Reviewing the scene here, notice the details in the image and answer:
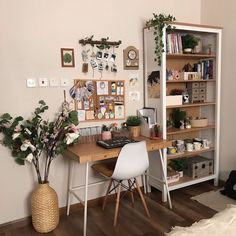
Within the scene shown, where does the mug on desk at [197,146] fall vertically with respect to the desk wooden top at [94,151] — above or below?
below

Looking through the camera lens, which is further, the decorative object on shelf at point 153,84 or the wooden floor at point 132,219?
the decorative object on shelf at point 153,84

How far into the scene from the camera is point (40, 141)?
2439 millimetres

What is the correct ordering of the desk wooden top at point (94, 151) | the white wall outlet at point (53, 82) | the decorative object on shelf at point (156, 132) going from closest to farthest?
the desk wooden top at point (94, 151) → the white wall outlet at point (53, 82) → the decorative object on shelf at point (156, 132)

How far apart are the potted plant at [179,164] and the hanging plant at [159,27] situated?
127cm

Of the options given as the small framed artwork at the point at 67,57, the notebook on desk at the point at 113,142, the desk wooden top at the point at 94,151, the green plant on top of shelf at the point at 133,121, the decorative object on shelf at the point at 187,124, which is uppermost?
the small framed artwork at the point at 67,57

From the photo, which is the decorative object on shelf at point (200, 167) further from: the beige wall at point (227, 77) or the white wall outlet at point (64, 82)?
the white wall outlet at point (64, 82)

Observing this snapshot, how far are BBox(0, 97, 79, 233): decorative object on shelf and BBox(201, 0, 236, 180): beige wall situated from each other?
6.47 ft

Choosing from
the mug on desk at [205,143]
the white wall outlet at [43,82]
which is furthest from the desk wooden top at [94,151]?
the mug on desk at [205,143]

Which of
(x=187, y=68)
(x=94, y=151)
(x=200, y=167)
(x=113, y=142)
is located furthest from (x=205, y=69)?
(x=94, y=151)

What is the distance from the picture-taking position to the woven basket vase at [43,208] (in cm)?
246

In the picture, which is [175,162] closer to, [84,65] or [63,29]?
[84,65]

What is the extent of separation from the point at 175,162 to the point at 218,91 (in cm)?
104

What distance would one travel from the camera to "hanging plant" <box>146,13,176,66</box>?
2.79 metres

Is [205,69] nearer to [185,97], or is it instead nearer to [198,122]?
[185,97]
